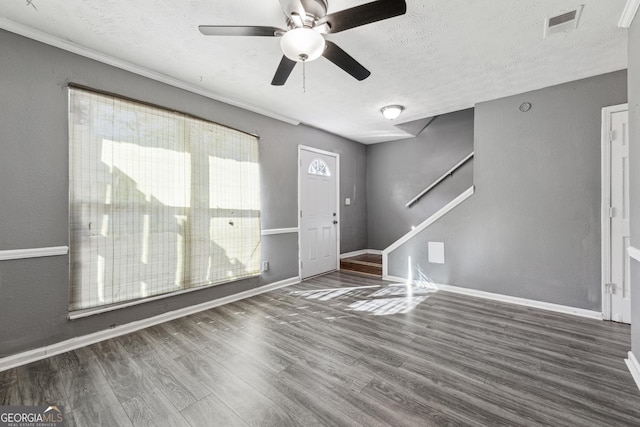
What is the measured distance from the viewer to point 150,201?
269 centimetres

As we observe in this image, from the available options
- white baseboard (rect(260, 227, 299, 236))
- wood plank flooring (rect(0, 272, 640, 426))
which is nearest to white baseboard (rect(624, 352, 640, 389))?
wood plank flooring (rect(0, 272, 640, 426))

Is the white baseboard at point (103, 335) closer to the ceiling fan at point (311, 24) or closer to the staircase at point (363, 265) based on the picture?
the staircase at point (363, 265)

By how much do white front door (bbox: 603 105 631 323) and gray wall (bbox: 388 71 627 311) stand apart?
0.29 feet

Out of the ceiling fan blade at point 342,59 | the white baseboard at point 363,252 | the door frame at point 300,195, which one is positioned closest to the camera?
the ceiling fan blade at point 342,59

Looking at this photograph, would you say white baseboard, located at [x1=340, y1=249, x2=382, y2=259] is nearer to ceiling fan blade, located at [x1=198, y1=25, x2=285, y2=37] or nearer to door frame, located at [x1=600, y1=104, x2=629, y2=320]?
door frame, located at [x1=600, y1=104, x2=629, y2=320]

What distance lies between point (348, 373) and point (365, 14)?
2356 mm

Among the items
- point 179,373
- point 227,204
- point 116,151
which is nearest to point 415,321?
point 179,373

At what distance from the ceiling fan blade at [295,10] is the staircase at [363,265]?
3.81 m

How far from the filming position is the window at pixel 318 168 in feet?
15.0

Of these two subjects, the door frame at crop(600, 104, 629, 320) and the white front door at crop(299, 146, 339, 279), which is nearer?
the door frame at crop(600, 104, 629, 320)

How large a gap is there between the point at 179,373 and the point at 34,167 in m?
2.02

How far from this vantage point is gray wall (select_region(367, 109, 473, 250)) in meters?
4.76

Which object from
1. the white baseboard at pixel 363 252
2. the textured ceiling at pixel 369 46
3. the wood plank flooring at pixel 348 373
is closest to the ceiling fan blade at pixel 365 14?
the textured ceiling at pixel 369 46

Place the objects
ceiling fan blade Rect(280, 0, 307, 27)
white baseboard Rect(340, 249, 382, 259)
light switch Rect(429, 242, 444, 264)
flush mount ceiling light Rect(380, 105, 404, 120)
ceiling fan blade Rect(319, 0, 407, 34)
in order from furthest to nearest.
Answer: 1. white baseboard Rect(340, 249, 382, 259)
2. light switch Rect(429, 242, 444, 264)
3. flush mount ceiling light Rect(380, 105, 404, 120)
4. ceiling fan blade Rect(280, 0, 307, 27)
5. ceiling fan blade Rect(319, 0, 407, 34)
